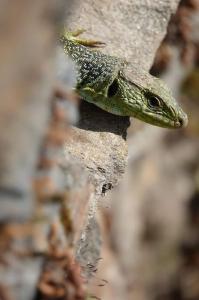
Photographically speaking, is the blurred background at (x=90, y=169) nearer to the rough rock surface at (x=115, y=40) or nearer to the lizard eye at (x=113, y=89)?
the rough rock surface at (x=115, y=40)

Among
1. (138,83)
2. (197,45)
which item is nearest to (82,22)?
(138,83)

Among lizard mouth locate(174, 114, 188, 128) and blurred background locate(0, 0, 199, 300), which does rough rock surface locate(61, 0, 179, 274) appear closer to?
blurred background locate(0, 0, 199, 300)

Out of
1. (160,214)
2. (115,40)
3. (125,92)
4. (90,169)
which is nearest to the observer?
(90,169)

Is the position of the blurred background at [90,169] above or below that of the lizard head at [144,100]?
below

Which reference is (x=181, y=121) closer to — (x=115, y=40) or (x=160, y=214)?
(x=115, y=40)

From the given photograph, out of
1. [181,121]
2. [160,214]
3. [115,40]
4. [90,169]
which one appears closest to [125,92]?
[181,121]

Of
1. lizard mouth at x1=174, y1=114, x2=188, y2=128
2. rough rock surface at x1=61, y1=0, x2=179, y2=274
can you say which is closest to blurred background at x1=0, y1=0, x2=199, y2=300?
rough rock surface at x1=61, y1=0, x2=179, y2=274

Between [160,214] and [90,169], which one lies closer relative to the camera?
[90,169]

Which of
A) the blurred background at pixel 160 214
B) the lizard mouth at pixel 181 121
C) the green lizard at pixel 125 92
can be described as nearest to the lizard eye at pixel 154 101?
the green lizard at pixel 125 92
